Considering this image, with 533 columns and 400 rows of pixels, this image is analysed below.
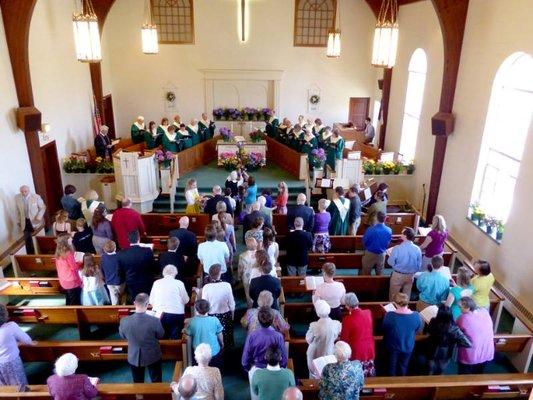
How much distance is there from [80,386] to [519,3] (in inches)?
336

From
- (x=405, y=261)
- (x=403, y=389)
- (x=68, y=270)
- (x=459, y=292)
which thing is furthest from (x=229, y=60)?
(x=403, y=389)

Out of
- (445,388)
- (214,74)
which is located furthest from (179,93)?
(445,388)

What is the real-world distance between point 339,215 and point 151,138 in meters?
6.68

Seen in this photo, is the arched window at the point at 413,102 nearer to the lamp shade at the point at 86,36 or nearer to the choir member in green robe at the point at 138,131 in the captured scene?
the choir member in green robe at the point at 138,131

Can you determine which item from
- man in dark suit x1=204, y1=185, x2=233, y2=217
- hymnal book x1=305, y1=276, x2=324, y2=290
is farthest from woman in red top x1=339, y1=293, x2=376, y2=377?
man in dark suit x1=204, y1=185, x2=233, y2=217

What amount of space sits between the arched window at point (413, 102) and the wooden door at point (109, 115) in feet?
31.9

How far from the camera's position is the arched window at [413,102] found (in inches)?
483

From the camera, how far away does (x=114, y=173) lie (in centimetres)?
1148

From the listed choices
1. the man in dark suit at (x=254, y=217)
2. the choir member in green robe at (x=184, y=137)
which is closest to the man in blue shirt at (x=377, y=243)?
the man in dark suit at (x=254, y=217)

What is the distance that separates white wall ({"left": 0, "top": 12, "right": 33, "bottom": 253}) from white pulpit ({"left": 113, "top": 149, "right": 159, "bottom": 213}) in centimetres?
211

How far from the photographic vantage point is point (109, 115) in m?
15.8

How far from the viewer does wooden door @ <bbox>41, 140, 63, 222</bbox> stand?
1091cm

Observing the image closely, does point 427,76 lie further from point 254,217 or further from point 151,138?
point 151,138

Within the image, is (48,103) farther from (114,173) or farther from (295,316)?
(295,316)
